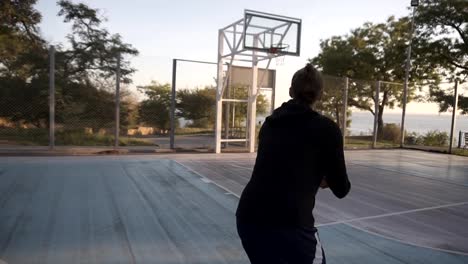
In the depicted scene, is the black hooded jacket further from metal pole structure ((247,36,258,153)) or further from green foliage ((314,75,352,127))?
green foliage ((314,75,352,127))

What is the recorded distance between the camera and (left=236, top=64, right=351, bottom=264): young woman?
174cm

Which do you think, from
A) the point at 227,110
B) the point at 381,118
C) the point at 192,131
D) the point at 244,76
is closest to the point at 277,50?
the point at 244,76

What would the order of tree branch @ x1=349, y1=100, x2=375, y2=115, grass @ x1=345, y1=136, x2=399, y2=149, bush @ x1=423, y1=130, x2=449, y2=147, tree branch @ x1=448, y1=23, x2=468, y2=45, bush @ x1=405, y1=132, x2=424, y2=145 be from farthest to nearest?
bush @ x1=423, y1=130, x2=449, y2=147, bush @ x1=405, y1=132, x2=424, y2=145, tree branch @ x1=349, y1=100, x2=375, y2=115, tree branch @ x1=448, y1=23, x2=468, y2=45, grass @ x1=345, y1=136, x2=399, y2=149

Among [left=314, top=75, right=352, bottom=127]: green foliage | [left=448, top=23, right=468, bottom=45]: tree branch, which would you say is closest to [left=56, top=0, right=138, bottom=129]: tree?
[left=314, top=75, right=352, bottom=127]: green foliage

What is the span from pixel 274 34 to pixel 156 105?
4179mm

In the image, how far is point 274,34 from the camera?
454 inches

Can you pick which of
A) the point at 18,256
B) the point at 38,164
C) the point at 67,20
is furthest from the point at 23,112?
the point at 18,256

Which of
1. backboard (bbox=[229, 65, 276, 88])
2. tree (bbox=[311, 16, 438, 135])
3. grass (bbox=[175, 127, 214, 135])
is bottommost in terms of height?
grass (bbox=[175, 127, 214, 135])

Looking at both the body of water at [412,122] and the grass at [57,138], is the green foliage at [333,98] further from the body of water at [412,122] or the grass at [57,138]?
the grass at [57,138]

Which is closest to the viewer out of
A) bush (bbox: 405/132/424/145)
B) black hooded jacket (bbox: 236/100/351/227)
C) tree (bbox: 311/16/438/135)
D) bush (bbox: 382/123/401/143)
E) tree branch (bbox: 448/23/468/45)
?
black hooded jacket (bbox: 236/100/351/227)

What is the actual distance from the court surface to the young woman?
6.23ft

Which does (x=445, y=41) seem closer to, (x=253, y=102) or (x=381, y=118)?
(x=381, y=118)

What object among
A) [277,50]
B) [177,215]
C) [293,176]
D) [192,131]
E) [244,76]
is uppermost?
[277,50]

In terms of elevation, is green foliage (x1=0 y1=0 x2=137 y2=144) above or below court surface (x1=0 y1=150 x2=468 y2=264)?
above
